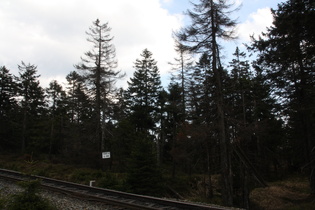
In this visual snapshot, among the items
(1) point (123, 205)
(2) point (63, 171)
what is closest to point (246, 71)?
(2) point (63, 171)

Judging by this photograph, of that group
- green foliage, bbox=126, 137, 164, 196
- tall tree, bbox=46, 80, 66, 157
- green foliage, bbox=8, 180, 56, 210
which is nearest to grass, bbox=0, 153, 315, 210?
green foliage, bbox=126, 137, 164, 196

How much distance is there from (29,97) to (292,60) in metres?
36.7

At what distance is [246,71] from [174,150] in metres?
15.5

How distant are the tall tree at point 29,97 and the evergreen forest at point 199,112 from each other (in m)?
0.17

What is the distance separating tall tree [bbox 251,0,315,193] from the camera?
40.7ft

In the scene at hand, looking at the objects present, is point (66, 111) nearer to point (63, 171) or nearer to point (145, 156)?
point (63, 171)

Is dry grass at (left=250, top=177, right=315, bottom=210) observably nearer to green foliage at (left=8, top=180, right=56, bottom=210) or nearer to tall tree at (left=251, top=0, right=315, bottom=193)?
tall tree at (left=251, top=0, right=315, bottom=193)

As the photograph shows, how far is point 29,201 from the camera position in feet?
21.4

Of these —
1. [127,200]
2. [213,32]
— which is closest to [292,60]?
[213,32]

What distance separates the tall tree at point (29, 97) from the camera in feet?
121

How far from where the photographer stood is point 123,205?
25.0ft

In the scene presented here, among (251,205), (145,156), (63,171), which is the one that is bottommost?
(251,205)

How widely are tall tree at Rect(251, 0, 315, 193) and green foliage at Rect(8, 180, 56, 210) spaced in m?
13.0

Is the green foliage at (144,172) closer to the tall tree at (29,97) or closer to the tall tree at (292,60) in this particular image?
the tall tree at (292,60)
